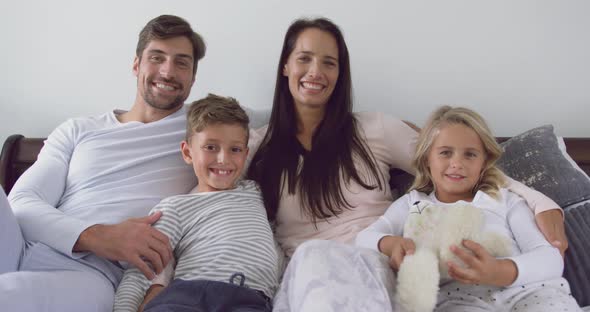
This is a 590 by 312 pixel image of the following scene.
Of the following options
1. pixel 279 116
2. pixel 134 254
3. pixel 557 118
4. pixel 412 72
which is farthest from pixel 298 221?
pixel 557 118

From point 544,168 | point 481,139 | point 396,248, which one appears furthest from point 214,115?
point 544,168

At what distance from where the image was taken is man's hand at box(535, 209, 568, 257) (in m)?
1.08

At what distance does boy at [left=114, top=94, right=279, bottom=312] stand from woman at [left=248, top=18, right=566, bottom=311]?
122 mm

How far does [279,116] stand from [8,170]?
107 centimetres

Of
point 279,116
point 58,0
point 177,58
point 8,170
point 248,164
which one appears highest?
point 58,0

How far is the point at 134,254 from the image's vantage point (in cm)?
114

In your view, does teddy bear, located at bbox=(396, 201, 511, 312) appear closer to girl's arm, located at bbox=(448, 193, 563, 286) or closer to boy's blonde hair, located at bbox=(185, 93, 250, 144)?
girl's arm, located at bbox=(448, 193, 563, 286)

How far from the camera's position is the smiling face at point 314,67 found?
1440 millimetres

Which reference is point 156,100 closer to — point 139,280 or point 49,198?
point 49,198

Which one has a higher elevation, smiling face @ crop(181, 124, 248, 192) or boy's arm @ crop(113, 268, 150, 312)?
smiling face @ crop(181, 124, 248, 192)

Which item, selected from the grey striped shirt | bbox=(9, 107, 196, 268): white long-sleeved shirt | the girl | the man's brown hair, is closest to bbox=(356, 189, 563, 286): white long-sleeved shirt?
the girl

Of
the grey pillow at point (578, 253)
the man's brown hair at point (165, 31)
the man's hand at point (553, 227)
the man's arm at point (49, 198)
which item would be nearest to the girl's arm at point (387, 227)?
the man's hand at point (553, 227)

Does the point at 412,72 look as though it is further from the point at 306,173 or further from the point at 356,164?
the point at 306,173

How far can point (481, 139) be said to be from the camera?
124 cm
